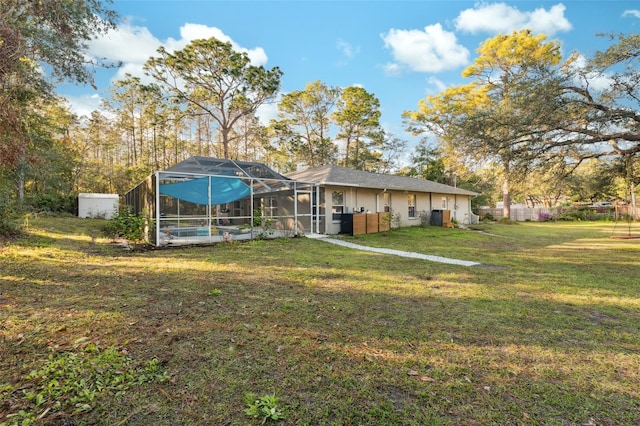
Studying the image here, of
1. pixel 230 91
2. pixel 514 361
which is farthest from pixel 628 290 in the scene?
pixel 230 91

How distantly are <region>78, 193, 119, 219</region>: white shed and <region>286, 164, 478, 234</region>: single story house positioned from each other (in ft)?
54.4

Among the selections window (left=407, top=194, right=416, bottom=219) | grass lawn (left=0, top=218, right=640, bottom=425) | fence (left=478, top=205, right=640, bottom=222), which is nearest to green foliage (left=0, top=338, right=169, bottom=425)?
grass lawn (left=0, top=218, right=640, bottom=425)

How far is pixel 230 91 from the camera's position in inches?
893

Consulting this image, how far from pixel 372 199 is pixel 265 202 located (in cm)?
583

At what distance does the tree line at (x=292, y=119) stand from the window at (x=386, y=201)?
4.16m

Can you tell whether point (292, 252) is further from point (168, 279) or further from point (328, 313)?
point (328, 313)

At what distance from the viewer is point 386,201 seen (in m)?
16.6

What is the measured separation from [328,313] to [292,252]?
5.00 m

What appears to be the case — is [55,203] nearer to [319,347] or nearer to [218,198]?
[218,198]

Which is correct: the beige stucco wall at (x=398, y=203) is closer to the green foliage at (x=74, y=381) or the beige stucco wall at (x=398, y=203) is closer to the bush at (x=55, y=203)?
the green foliage at (x=74, y=381)

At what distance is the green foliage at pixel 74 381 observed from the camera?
200 centimetres

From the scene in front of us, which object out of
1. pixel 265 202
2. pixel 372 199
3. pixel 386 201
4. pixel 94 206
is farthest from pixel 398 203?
pixel 94 206

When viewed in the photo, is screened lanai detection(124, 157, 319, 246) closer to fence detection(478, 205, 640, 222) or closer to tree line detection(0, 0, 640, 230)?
tree line detection(0, 0, 640, 230)

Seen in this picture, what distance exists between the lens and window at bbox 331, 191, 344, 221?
45.8 ft
